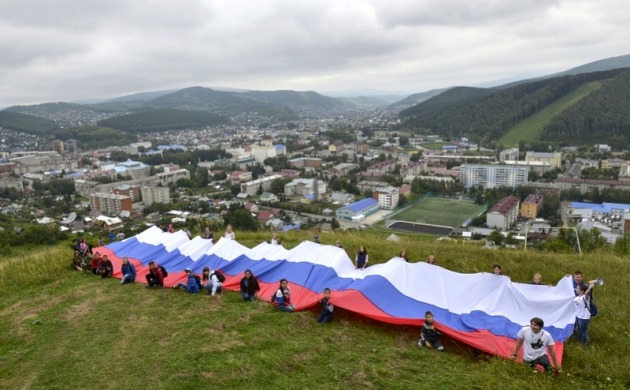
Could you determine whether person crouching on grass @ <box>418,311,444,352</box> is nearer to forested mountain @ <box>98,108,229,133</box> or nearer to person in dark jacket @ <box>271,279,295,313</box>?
person in dark jacket @ <box>271,279,295,313</box>

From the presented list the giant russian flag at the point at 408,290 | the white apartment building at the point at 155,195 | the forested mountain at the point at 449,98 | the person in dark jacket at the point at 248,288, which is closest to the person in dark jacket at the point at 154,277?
the giant russian flag at the point at 408,290

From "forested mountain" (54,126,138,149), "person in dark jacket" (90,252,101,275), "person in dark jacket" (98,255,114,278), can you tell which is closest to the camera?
"person in dark jacket" (98,255,114,278)

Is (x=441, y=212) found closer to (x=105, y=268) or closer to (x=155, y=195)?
(x=155, y=195)

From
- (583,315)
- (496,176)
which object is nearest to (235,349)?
(583,315)

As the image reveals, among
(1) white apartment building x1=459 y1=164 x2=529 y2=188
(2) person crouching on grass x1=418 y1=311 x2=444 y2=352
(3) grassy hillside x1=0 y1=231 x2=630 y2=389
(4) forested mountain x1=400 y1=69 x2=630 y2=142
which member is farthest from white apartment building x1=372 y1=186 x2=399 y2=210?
(4) forested mountain x1=400 y1=69 x2=630 y2=142

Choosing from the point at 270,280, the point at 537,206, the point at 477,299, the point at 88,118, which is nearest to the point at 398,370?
the point at 477,299

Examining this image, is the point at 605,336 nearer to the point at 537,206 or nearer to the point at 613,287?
the point at 613,287
